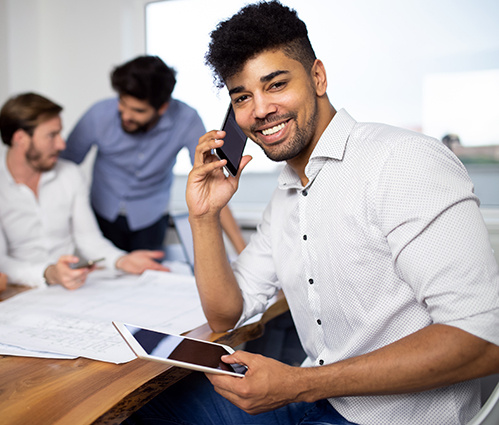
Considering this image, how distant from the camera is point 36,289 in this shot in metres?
1.61

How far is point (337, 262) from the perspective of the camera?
1078 millimetres

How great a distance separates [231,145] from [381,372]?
26.5 inches

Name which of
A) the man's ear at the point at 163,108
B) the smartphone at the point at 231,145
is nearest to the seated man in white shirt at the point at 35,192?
the man's ear at the point at 163,108

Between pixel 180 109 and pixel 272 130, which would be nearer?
pixel 272 130

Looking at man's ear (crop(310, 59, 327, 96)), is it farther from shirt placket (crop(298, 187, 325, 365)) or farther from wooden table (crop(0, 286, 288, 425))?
wooden table (crop(0, 286, 288, 425))

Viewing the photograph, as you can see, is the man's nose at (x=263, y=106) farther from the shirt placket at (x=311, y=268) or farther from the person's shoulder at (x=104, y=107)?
the person's shoulder at (x=104, y=107)

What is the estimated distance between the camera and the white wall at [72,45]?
3.02 m

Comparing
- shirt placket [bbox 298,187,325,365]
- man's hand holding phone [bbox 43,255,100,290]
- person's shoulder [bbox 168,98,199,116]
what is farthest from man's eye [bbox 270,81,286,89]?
person's shoulder [bbox 168,98,199,116]

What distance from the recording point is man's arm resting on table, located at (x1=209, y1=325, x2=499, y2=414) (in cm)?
84

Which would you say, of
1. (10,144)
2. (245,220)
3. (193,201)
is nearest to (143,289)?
(193,201)

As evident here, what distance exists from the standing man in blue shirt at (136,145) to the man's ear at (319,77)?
1.09 m

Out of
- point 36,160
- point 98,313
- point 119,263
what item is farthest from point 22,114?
point 98,313

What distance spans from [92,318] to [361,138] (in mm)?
824

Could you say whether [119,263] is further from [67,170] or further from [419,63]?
[419,63]
